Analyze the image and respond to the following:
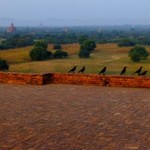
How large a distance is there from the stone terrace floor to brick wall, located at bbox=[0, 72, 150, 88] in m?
0.31

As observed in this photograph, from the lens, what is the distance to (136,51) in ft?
153

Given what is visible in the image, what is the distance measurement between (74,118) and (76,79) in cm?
419

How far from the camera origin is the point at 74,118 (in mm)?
7477

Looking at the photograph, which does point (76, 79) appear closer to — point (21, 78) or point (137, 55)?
point (21, 78)

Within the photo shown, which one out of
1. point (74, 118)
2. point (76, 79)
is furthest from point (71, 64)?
point (74, 118)

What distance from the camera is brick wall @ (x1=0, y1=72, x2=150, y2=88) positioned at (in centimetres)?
1090

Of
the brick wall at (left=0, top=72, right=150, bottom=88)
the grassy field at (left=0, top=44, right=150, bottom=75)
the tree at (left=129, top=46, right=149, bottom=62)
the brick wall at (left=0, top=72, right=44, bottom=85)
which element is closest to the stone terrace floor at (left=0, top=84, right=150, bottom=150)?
the brick wall at (left=0, top=72, right=150, bottom=88)

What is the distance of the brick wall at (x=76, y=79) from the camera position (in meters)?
10.9

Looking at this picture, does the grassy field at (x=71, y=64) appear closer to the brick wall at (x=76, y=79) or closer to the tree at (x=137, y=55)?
the tree at (x=137, y=55)

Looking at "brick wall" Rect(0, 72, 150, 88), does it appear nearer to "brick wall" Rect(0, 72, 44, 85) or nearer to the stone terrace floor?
"brick wall" Rect(0, 72, 44, 85)

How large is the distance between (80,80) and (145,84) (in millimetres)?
1854

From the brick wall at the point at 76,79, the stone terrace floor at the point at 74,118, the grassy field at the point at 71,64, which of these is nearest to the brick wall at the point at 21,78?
the brick wall at the point at 76,79

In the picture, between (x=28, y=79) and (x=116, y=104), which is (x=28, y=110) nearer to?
(x=116, y=104)

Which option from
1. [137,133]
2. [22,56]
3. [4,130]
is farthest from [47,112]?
[22,56]
